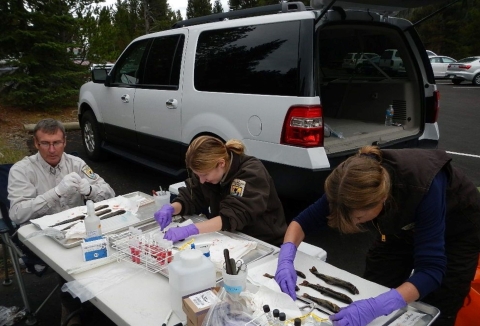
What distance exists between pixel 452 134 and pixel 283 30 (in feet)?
20.9

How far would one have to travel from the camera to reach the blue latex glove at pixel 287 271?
1507 millimetres

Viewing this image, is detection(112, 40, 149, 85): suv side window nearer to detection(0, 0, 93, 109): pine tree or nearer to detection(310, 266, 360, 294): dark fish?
detection(310, 266, 360, 294): dark fish

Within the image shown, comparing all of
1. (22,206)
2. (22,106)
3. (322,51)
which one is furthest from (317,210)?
(22,106)

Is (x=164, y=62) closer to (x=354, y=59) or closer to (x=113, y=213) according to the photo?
(x=354, y=59)

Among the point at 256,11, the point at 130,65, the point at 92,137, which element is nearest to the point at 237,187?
the point at 256,11

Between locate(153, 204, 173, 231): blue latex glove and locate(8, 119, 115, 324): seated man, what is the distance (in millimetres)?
699

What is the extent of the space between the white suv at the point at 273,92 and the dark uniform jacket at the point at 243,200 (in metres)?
0.80

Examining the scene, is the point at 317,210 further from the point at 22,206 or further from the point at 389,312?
the point at 22,206

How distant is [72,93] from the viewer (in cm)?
930

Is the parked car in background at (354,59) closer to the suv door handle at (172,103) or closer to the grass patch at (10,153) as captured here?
the suv door handle at (172,103)

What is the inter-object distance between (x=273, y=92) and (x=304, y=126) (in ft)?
1.34

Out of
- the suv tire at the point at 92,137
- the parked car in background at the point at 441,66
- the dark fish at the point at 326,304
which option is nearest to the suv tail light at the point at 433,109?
the dark fish at the point at 326,304

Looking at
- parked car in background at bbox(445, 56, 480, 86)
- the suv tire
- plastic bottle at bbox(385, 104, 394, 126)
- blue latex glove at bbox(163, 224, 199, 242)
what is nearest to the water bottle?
plastic bottle at bbox(385, 104, 394, 126)

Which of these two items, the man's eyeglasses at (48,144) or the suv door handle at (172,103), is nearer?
the man's eyeglasses at (48,144)
